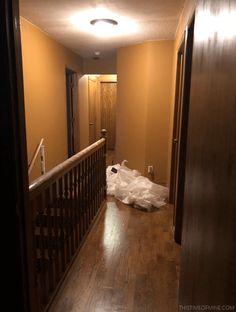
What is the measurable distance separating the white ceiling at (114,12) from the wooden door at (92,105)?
7.76ft

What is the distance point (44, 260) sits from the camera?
67.1 inches

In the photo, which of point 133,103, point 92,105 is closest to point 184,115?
point 133,103

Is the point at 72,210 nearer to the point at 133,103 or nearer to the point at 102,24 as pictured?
the point at 102,24

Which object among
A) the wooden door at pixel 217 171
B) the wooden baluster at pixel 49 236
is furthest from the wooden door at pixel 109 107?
the wooden door at pixel 217 171

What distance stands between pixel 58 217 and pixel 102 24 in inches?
93.7

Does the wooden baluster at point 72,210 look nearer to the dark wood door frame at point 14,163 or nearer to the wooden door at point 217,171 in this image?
Result: the dark wood door frame at point 14,163

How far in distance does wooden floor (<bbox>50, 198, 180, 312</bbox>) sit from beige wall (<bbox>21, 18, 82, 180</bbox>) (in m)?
1.51

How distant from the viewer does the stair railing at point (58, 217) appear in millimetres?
1619

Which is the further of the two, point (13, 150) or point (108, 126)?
point (108, 126)

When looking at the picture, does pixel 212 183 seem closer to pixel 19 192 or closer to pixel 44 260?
pixel 19 192

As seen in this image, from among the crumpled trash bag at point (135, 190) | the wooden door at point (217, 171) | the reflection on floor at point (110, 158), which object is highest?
the wooden door at point (217, 171)

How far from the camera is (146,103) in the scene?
4.35 metres

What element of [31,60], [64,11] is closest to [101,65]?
[31,60]

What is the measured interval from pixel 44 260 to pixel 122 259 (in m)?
0.91
